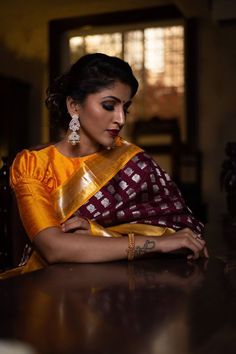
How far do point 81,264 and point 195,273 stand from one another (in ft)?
1.08

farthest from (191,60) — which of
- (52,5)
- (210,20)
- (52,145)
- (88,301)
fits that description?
(88,301)

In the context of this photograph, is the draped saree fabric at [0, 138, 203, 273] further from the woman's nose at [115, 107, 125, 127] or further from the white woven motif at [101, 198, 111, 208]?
the woman's nose at [115, 107, 125, 127]

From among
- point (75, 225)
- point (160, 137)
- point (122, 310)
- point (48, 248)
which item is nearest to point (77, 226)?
point (75, 225)

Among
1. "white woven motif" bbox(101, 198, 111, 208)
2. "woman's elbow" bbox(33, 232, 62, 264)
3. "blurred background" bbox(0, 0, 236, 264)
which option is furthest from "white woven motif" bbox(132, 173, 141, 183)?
"blurred background" bbox(0, 0, 236, 264)

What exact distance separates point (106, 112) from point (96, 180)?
224mm

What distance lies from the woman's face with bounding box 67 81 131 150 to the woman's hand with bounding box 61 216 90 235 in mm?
298

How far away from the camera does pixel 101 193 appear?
1.72 metres

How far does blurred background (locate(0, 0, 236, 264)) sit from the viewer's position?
5.31m

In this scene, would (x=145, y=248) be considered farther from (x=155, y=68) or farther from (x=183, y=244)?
(x=155, y=68)

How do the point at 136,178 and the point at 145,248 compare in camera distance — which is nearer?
the point at 145,248

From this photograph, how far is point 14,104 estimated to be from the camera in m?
5.95

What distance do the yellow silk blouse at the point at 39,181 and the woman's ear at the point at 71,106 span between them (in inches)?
5.4

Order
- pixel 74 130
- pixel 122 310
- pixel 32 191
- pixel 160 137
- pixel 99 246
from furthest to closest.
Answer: pixel 160 137, pixel 74 130, pixel 32 191, pixel 99 246, pixel 122 310

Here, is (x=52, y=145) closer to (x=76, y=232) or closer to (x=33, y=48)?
(x=76, y=232)
